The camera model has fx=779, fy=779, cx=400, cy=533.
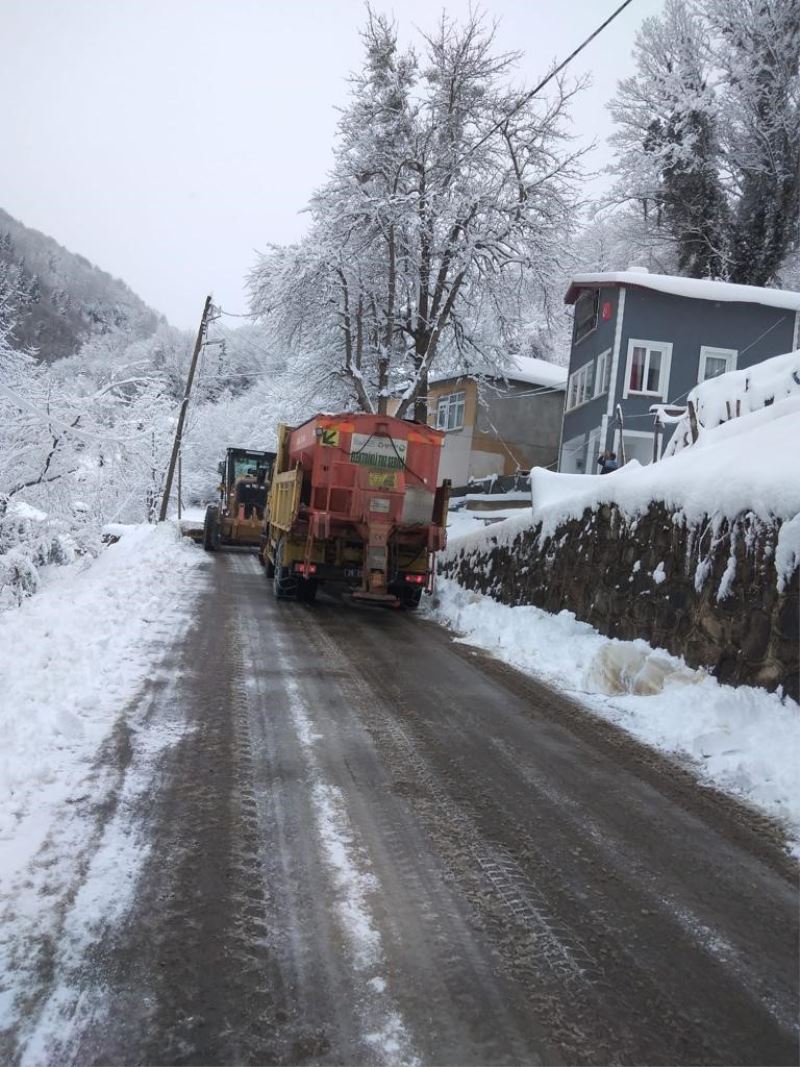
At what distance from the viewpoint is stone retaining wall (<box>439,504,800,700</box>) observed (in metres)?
6.25

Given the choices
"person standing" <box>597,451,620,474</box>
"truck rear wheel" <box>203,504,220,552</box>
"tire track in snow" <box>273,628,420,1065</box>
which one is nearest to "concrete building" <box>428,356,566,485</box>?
"truck rear wheel" <box>203,504,220,552</box>

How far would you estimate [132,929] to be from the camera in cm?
296

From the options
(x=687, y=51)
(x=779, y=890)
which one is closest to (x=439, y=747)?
(x=779, y=890)

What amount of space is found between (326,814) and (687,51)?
3762cm

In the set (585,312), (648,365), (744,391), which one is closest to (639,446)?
(648,365)

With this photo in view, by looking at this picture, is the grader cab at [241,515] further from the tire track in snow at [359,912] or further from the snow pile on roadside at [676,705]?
the tire track in snow at [359,912]

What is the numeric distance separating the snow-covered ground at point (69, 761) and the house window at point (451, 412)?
2530 cm

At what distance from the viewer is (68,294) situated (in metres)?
88.1

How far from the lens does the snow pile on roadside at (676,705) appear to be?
506cm

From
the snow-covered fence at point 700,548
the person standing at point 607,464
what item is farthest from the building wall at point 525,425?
the snow-covered fence at point 700,548

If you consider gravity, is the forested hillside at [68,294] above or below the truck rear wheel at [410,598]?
above

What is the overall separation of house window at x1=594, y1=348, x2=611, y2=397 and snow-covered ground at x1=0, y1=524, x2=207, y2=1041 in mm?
18097

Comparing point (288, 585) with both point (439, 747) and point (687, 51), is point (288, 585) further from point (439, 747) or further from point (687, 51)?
point (687, 51)

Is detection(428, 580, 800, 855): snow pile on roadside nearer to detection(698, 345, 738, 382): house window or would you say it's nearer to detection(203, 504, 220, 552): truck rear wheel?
detection(203, 504, 220, 552): truck rear wheel
